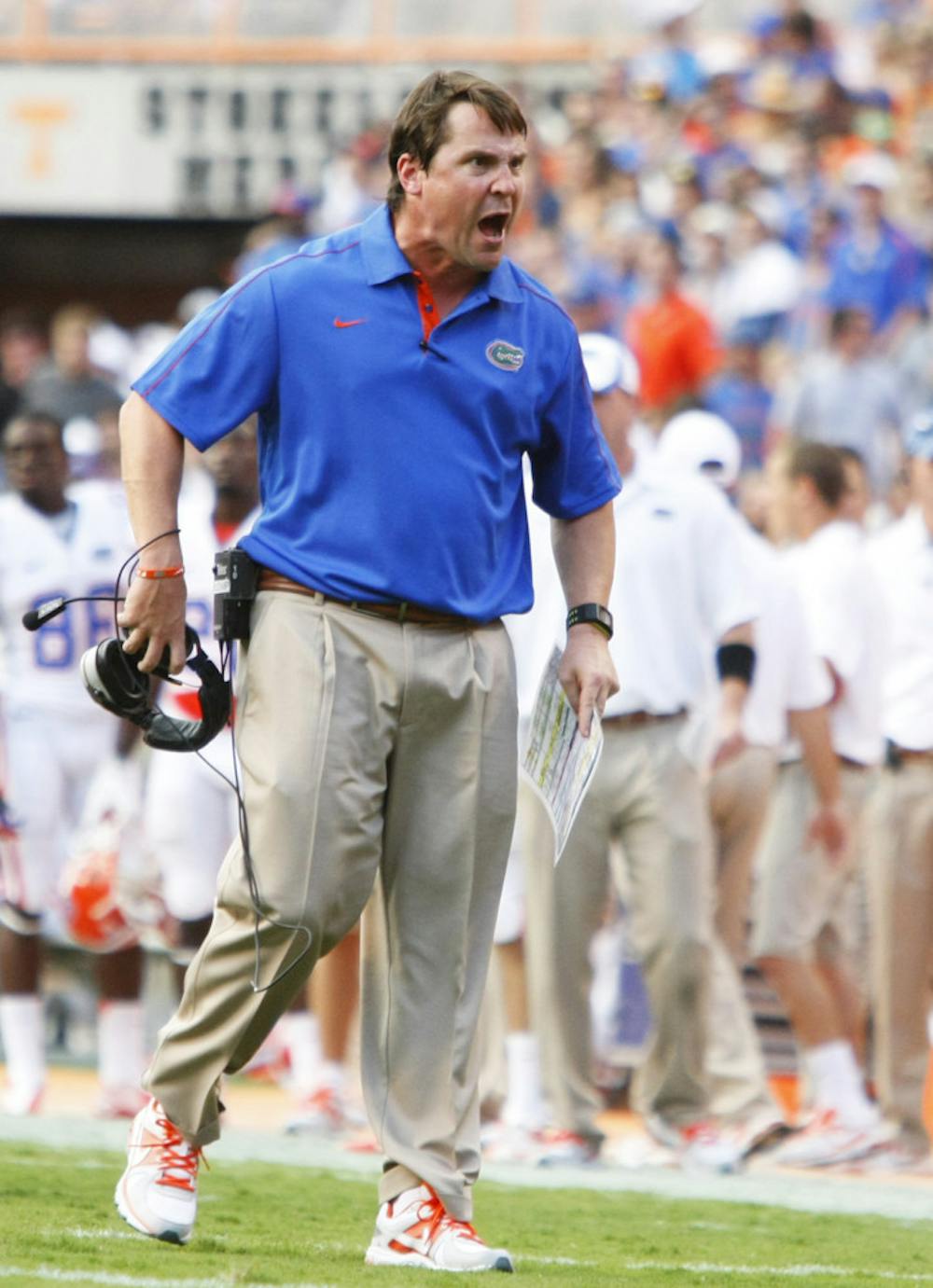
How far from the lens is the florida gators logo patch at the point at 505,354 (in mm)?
4711

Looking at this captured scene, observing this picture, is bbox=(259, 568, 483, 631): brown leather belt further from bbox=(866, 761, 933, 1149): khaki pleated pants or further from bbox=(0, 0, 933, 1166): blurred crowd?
bbox=(0, 0, 933, 1166): blurred crowd

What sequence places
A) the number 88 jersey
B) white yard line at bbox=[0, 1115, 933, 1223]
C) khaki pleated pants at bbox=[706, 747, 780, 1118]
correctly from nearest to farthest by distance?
1. white yard line at bbox=[0, 1115, 933, 1223]
2. khaki pleated pants at bbox=[706, 747, 780, 1118]
3. the number 88 jersey

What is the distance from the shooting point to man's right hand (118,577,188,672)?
4.57m

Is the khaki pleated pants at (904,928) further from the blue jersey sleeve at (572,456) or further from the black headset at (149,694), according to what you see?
the black headset at (149,694)

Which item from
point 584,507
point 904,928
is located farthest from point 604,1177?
point 584,507

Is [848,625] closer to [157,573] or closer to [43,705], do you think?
[43,705]

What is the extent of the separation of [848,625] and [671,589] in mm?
1113

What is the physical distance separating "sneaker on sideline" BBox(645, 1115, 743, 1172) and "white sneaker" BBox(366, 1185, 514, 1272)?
2.68 meters

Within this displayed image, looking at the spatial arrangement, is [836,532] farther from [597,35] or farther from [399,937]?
[597,35]

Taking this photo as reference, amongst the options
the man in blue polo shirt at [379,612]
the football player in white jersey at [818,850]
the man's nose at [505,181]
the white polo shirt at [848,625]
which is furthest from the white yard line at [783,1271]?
the white polo shirt at [848,625]

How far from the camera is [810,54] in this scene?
53.7 ft

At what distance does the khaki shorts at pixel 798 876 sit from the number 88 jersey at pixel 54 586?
7.39ft

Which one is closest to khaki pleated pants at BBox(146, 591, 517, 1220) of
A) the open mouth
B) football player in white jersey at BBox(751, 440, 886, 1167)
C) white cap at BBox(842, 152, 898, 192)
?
the open mouth

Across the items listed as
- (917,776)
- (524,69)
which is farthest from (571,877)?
(524,69)
